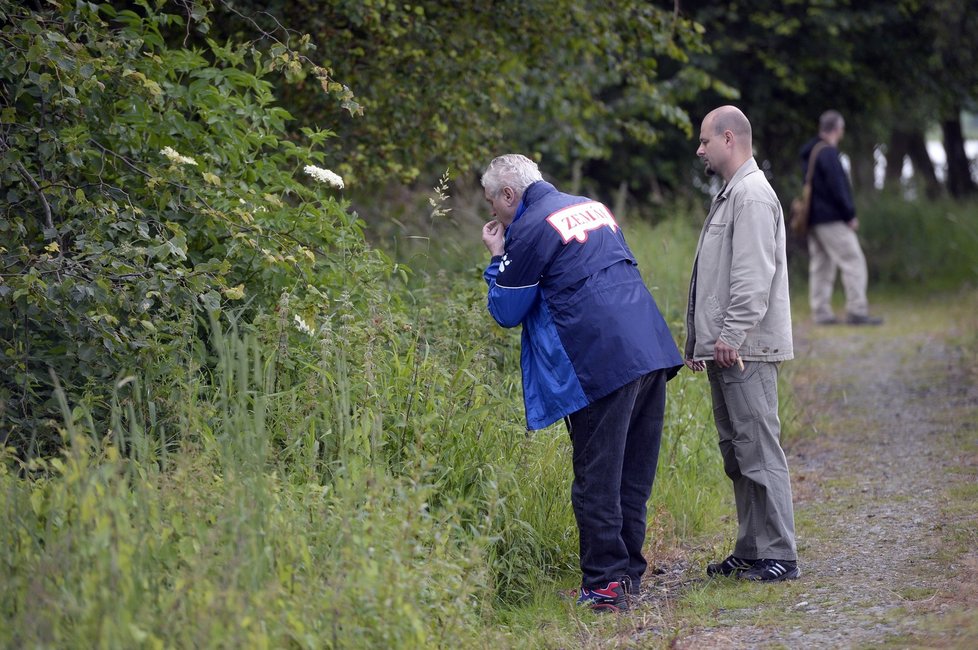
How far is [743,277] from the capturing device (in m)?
4.61

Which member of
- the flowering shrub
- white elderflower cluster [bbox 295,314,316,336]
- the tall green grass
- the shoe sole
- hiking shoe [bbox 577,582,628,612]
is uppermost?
the flowering shrub

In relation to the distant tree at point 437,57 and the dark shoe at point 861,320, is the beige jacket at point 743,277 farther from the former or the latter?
the dark shoe at point 861,320

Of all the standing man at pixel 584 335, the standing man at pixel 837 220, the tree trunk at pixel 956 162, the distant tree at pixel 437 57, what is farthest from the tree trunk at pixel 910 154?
the standing man at pixel 584 335

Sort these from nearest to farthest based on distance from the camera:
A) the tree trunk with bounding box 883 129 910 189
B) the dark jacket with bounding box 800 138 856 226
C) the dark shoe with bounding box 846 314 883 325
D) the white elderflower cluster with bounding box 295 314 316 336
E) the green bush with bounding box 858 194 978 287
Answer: the white elderflower cluster with bounding box 295 314 316 336 < the dark jacket with bounding box 800 138 856 226 < the dark shoe with bounding box 846 314 883 325 < the green bush with bounding box 858 194 978 287 < the tree trunk with bounding box 883 129 910 189

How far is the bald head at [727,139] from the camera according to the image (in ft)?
15.7

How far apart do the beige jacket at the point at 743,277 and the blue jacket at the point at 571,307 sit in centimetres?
29

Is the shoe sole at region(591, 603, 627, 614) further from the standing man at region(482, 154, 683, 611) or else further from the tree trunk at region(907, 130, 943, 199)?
the tree trunk at region(907, 130, 943, 199)

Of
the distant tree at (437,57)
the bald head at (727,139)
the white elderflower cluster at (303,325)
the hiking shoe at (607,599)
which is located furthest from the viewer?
the distant tree at (437,57)

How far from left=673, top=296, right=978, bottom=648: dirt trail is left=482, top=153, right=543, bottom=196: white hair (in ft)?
6.35

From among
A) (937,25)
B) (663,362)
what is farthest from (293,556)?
(937,25)

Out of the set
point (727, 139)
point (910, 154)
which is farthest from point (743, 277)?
point (910, 154)

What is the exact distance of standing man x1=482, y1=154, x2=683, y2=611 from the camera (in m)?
4.46

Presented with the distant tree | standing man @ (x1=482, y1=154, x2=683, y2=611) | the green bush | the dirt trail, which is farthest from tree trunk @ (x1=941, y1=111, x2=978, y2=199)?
standing man @ (x1=482, y1=154, x2=683, y2=611)

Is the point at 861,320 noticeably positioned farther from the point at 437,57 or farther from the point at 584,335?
the point at 584,335
